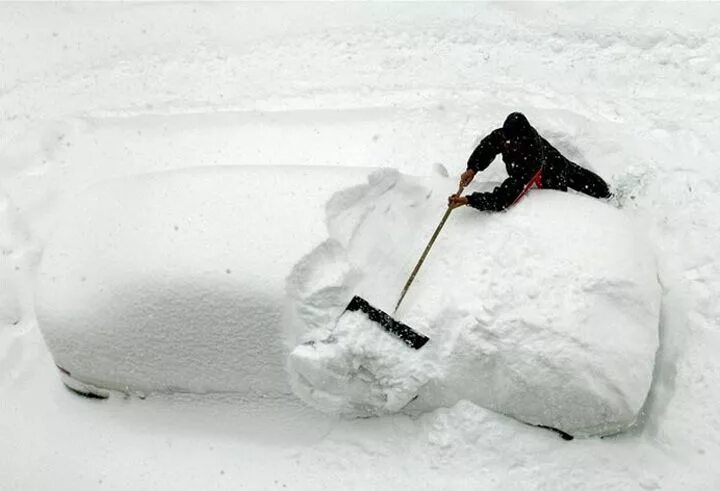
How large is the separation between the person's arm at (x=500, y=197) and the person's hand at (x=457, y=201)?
21mm

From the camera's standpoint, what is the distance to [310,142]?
206 inches

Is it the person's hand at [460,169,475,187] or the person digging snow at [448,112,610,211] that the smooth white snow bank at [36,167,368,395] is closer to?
the person's hand at [460,169,475,187]

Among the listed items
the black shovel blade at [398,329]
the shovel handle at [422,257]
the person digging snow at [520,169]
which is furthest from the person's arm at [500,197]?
the black shovel blade at [398,329]

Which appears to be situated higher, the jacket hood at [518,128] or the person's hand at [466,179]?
the jacket hood at [518,128]

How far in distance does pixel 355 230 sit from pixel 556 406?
134 cm

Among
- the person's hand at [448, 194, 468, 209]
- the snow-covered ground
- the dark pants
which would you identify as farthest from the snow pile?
the dark pants

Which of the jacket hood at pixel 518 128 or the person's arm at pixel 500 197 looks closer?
the person's arm at pixel 500 197

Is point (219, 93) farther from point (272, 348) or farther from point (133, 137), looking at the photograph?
point (272, 348)

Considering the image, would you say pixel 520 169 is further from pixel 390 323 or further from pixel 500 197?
pixel 390 323

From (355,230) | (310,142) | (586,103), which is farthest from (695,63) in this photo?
(355,230)

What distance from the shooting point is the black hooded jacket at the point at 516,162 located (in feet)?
12.1

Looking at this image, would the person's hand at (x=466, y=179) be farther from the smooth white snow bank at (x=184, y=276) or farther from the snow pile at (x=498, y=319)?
the smooth white snow bank at (x=184, y=276)

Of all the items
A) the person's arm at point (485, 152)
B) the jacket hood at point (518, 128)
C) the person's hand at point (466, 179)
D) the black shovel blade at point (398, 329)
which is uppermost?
the jacket hood at point (518, 128)

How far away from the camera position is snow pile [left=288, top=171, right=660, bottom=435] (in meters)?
3.35
